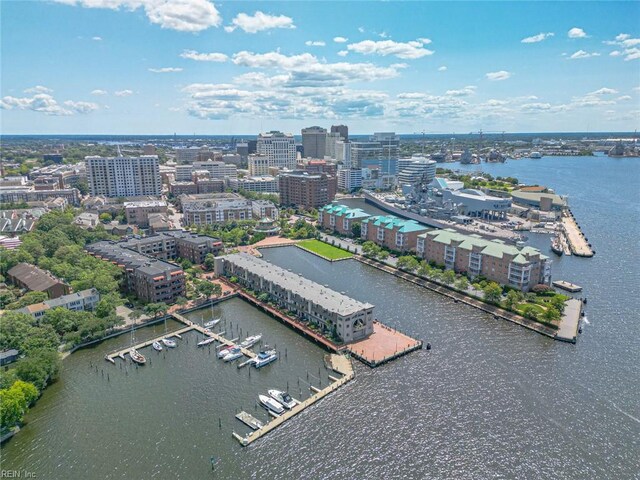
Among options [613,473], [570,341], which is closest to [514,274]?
[570,341]

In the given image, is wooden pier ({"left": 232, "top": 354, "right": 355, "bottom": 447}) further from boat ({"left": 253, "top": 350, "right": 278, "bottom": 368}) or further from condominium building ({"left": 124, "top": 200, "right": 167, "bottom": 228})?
condominium building ({"left": 124, "top": 200, "right": 167, "bottom": 228})

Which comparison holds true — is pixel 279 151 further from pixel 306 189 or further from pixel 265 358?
pixel 265 358

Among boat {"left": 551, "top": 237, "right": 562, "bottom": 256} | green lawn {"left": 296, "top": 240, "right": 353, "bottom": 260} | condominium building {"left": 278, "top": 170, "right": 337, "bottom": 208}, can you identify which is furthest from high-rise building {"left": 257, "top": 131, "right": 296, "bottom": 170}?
boat {"left": 551, "top": 237, "right": 562, "bottom": 256}

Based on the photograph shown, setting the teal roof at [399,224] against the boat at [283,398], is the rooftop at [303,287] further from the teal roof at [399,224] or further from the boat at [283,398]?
the teal roof at [399,224]

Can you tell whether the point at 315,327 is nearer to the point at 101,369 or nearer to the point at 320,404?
the point at 320,404

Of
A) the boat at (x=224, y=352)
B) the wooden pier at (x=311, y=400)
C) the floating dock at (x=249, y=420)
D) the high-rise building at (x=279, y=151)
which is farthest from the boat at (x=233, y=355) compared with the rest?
the high-rise building at (x=279, y=151)

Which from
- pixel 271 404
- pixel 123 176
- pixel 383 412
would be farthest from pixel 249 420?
pixel 123 176
